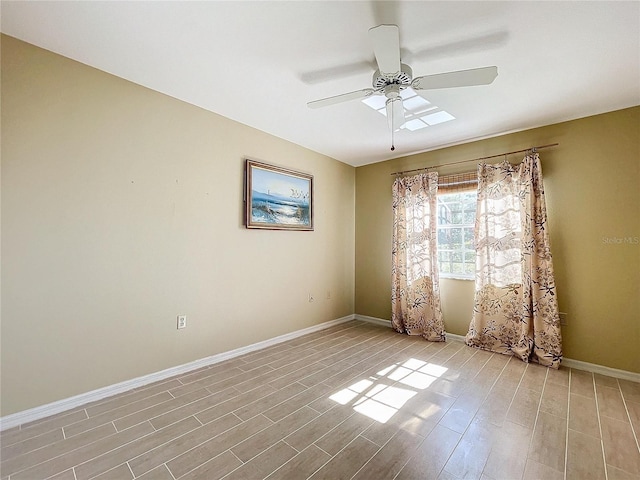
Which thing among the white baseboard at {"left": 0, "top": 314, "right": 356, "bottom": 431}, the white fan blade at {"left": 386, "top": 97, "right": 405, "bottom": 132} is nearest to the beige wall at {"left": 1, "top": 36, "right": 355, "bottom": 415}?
the white baseboard at {"left": 0, "top": 314, "right": 356, "bottom": 431}

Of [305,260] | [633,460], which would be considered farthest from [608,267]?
[305,260]

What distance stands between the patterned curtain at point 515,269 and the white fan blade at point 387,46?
2.21 metres

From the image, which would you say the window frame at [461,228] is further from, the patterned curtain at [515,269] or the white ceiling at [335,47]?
the white ceiling at [335,47]

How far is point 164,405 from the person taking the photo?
2.12 metres

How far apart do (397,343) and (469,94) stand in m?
2.80

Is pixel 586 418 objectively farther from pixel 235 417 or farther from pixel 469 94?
pixel 469 94

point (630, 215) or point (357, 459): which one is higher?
point (630, 215)

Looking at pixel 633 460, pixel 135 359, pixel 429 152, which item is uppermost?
pixel 429 152

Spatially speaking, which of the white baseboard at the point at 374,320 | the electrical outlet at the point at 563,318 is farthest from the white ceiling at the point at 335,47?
the white baseboard at the point at 374,320

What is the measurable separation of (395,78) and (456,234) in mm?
2430

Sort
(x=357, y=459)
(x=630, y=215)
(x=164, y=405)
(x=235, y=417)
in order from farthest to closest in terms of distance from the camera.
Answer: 1. (x=630, y=215)
2. (x=164, y=405)
3. (x=235, y=417)
4. (x=357, y=459)

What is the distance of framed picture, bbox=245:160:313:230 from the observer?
3.23 meters

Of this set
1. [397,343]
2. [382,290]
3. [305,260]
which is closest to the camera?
[397,343]

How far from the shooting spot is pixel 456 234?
3723mm
